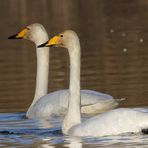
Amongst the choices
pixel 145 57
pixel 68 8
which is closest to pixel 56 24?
pixel 68 8

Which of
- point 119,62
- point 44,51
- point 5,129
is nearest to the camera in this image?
point 5,129

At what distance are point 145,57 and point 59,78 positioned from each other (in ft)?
11.4

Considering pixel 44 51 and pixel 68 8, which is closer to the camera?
pixel 44 51

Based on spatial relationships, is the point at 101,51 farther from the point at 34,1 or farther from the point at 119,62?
the point at 34,1

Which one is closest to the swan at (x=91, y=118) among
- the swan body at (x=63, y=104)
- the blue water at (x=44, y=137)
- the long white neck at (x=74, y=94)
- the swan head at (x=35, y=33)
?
the long white neck at (x=74, y=94)

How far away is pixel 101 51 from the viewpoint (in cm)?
2692

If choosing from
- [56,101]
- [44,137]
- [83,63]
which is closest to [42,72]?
[56,101]

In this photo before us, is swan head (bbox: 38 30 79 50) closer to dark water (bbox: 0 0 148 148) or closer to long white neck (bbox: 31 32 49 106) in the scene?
dark water (bbox: 0 0 148 148)

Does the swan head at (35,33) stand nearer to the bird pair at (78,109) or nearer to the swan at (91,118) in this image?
the bird pair at (78,109)

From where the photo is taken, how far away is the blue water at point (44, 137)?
13.7 metres

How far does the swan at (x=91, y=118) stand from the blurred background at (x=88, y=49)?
8.62 feet

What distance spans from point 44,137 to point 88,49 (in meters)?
13.2

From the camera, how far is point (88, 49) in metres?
27.9

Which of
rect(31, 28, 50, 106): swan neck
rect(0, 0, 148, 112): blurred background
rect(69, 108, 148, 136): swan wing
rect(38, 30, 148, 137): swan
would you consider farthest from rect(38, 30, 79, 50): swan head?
rect(31, 28, 50, 106): swan neck
